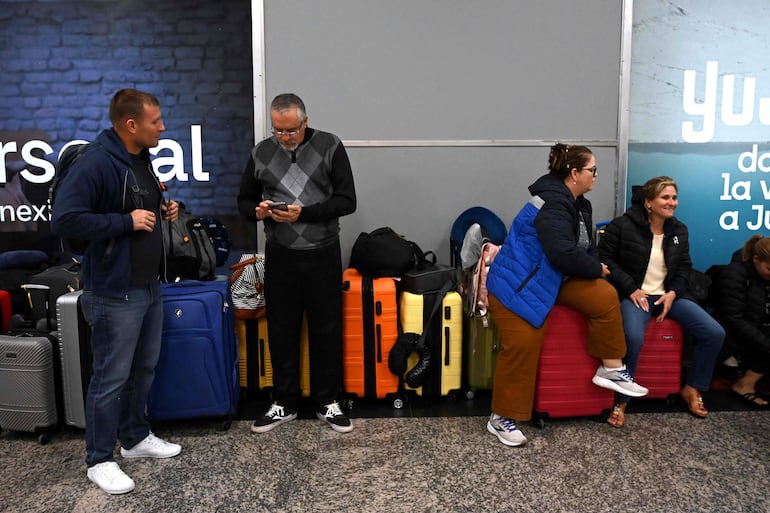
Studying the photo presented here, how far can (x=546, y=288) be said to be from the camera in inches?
106

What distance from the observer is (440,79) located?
3.54 meters

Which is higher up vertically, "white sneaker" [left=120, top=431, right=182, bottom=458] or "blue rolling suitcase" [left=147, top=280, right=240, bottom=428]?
"blue rolling suitcase" [left=147, top=280, right=240, bottom=428]

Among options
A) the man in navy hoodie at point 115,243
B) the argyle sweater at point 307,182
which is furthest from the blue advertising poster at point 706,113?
the man in navy hoodie at point 115,243

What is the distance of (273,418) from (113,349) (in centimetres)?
87

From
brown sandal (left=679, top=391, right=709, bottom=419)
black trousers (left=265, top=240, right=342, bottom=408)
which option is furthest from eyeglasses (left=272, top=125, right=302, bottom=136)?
brown sandal (left=679, top=391, right=709, bottom=419)

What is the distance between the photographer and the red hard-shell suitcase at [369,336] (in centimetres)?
307

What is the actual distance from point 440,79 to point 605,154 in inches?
40.9

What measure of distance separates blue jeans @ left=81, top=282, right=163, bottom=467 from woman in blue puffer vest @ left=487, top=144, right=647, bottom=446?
1.43m

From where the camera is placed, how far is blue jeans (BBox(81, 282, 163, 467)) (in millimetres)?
2287

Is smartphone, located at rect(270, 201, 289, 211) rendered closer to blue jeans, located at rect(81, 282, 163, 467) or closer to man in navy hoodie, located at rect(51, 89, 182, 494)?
man in navy hoodie, located at rect(51, 89, 182, 494)

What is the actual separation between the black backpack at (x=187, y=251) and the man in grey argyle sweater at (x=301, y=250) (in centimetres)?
31

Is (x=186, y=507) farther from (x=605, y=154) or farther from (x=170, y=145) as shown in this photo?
(x=605, y=154)

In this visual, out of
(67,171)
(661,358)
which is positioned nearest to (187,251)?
(67,171)

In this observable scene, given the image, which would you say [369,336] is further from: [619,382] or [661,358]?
[661,358]
